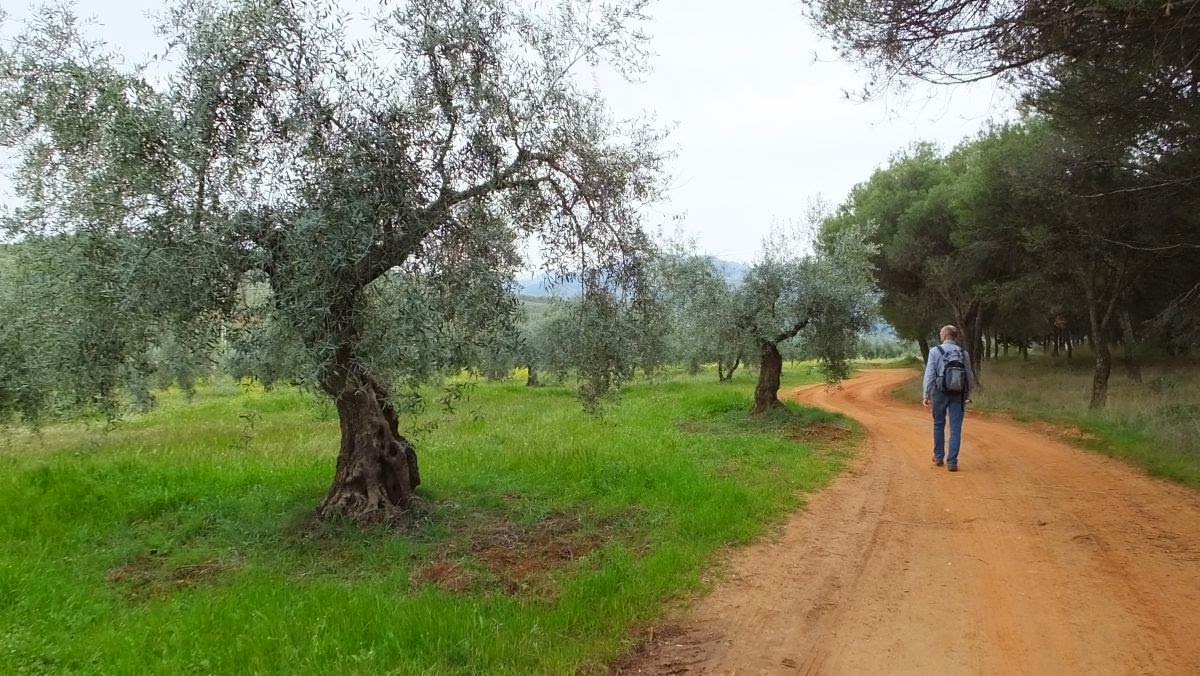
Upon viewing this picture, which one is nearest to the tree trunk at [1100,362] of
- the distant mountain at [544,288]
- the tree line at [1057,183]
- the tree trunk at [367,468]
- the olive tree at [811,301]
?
the tree line at [1057,183]

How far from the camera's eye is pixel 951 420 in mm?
11172

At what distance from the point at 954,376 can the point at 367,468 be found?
8.83m

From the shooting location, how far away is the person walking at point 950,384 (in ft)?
35.8

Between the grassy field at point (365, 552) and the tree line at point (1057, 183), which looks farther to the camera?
the tree line at point (1057, 183)

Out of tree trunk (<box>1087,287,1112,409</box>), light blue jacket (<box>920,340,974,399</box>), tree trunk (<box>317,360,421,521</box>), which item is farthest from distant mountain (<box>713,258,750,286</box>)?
tree trunk (<box>317,360,421,521</box>)

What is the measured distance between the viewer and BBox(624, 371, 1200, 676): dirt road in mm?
4855

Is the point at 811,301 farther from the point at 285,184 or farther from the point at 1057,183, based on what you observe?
the point at 285,184

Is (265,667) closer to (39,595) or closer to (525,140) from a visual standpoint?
(39,595)

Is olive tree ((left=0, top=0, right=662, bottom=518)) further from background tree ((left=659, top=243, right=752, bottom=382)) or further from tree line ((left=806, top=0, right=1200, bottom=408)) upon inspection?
background tree ((left=659, top=243, right=752, bottom=382))

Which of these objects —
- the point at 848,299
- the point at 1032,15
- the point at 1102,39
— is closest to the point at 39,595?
the point at 1032,15

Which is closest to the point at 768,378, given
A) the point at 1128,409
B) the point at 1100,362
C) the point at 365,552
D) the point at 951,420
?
the point at 951,420

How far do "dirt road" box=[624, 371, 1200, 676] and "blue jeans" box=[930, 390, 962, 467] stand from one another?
79 centimetres

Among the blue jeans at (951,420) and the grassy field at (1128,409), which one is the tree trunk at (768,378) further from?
the blue jeans at (951,420)

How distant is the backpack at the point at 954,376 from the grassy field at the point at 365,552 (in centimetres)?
229
